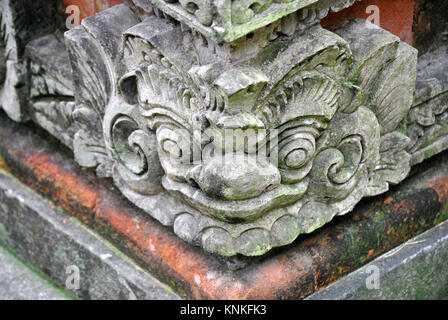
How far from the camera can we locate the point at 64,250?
3434 mm

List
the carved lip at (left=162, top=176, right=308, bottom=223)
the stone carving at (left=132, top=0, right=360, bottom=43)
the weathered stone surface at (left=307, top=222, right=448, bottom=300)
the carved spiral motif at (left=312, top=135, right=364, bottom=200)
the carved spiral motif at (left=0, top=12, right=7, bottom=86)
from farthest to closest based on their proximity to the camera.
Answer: the carved spiral motif at (left=0, top=12, right=7, bottom=86), the weathered stone surface at (left=307, top=222, right=448, bottom=300), the carved spiral motif at (left=312, top=135, right=364, bottom=200), the carved lip at (left=162, top=176, right=308, bottom=223), the stone carving at (left=132, top=0, right=360, bottom=43)

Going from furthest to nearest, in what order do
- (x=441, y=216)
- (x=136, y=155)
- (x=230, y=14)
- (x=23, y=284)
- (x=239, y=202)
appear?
(x=23, y=284) < (x=441, y=216) < (x=136, y=155) < (x=239, y=202) < (x=230, y=14)

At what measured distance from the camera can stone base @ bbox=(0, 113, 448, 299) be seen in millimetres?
2949

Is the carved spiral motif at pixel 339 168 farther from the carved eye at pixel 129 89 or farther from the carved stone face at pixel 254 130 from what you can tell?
the carved eye at pixel 129 89

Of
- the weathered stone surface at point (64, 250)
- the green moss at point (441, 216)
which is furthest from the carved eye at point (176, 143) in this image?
the green moss at point (441, 216)

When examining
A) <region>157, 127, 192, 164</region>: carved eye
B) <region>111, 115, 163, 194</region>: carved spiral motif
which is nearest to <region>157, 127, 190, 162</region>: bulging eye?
<region>157, 127, 192, 164</region>: carved eye

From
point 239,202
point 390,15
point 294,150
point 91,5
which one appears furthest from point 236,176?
point 91,5

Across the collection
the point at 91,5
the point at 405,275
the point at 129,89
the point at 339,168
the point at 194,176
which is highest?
the point at 91,5

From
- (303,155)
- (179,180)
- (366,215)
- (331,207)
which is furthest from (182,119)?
(366,215)

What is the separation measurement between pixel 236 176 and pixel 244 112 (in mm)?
185

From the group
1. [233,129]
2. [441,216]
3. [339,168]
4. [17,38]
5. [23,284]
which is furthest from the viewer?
[23,284]

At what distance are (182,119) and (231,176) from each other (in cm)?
26

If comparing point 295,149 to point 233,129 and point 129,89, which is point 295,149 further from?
point 129,89

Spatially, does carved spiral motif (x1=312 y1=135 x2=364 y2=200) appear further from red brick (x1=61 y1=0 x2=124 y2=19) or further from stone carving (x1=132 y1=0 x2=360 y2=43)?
red brick (x1=61 y1=0 x2=124 y2=19)
